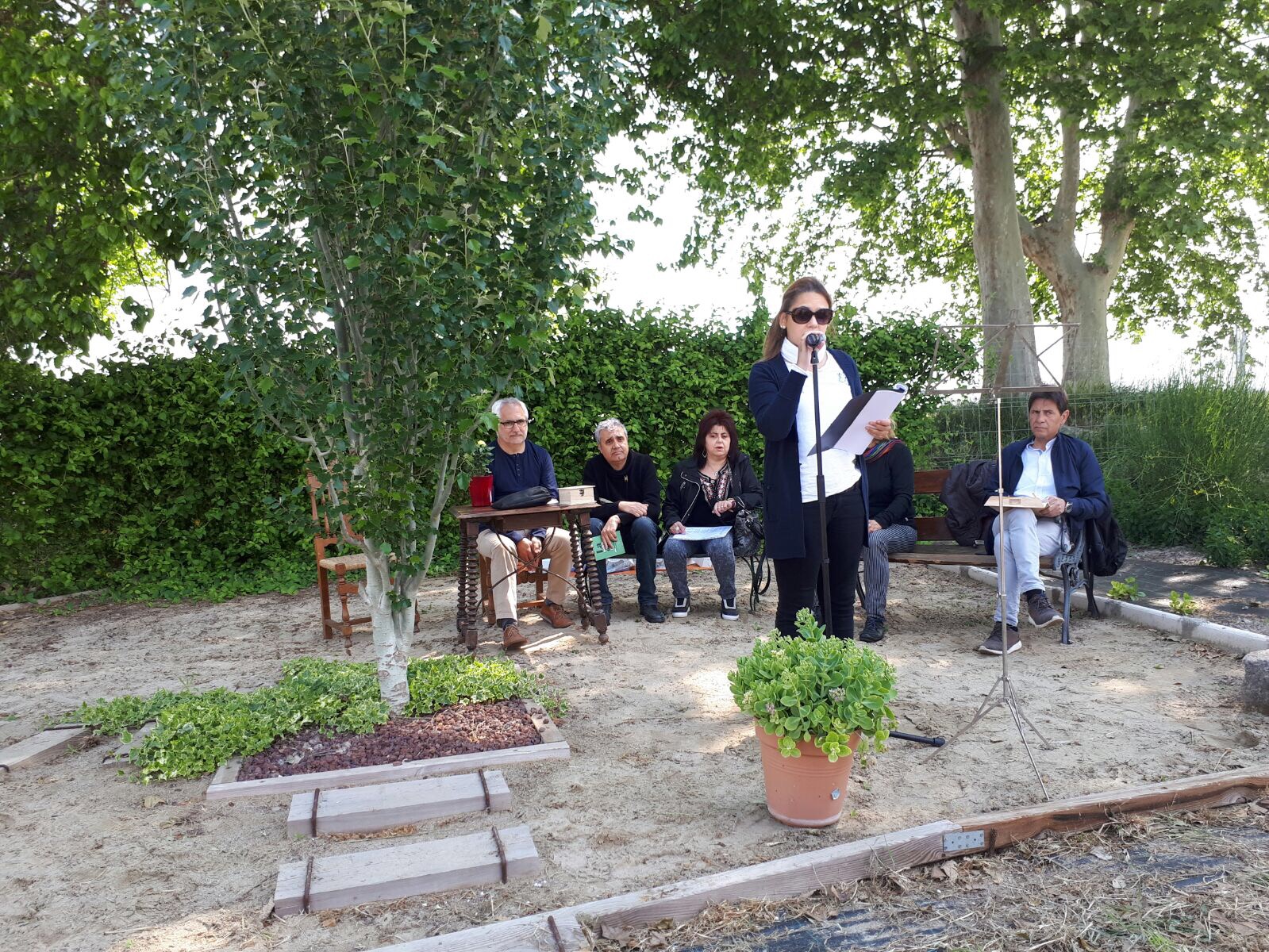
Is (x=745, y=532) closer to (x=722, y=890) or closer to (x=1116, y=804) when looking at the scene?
(x=1116, y=804)

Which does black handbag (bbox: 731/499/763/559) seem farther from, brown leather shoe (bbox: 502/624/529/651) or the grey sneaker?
the grey sneaker

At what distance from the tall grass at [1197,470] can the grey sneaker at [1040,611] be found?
2.51 m

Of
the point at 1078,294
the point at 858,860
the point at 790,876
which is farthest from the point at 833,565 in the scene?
the point at 1078,294

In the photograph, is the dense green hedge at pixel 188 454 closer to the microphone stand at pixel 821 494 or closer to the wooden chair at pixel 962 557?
the wooden chair at pixel 962 557

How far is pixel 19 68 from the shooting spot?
21.1 ft

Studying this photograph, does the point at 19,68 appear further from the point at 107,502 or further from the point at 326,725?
the point at 326,725

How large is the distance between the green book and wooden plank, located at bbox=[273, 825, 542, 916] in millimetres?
3600

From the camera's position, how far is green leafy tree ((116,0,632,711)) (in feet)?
10.7

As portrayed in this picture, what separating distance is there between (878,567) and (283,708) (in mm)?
3645

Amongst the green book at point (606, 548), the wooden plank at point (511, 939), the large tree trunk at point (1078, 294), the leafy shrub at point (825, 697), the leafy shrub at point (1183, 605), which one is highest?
the large tree trunk at point (1078, 294)

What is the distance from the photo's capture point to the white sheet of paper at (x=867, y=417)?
3.27 m

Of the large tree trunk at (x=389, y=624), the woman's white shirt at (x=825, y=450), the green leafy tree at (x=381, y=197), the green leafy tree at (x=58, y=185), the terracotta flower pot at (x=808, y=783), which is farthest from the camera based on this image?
the green leafy tree at (x=58, y=185)

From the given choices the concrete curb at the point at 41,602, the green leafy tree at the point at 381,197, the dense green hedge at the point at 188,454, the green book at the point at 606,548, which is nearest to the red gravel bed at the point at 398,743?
the green leafy tree at the point at 381,197

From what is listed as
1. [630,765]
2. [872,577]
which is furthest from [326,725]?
[872,577]
